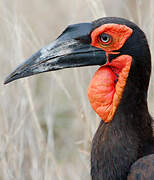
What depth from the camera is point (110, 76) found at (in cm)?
269

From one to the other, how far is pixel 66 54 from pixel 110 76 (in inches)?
9.9

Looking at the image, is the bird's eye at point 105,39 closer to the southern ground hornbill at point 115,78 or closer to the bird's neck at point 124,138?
the southern ground hornbill at point 115,78

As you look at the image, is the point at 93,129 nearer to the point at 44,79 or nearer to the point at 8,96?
the point at 8,96

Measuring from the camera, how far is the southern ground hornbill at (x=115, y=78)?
2.62m

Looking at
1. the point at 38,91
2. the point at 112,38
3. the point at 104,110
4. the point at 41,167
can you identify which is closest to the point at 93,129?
the point at 41,167

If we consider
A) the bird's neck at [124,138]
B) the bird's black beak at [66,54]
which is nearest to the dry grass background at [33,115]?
the bird's neck at [124,138]

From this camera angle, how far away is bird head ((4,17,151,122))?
2.61m

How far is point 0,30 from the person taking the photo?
4648 mm

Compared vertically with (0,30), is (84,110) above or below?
below

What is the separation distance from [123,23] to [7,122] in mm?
1350

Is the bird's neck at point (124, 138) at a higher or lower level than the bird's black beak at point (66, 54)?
lower

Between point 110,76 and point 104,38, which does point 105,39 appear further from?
point 110,76

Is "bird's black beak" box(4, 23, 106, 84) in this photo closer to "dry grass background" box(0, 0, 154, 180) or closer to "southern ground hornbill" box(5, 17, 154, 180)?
"southern ground hornbill" box(5, 17, 154, 180)

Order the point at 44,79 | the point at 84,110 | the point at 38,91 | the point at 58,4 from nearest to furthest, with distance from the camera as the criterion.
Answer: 1. the point at 84,110
2. the point at 38,91
3. the point at 44,79
4. the point at 58,4
